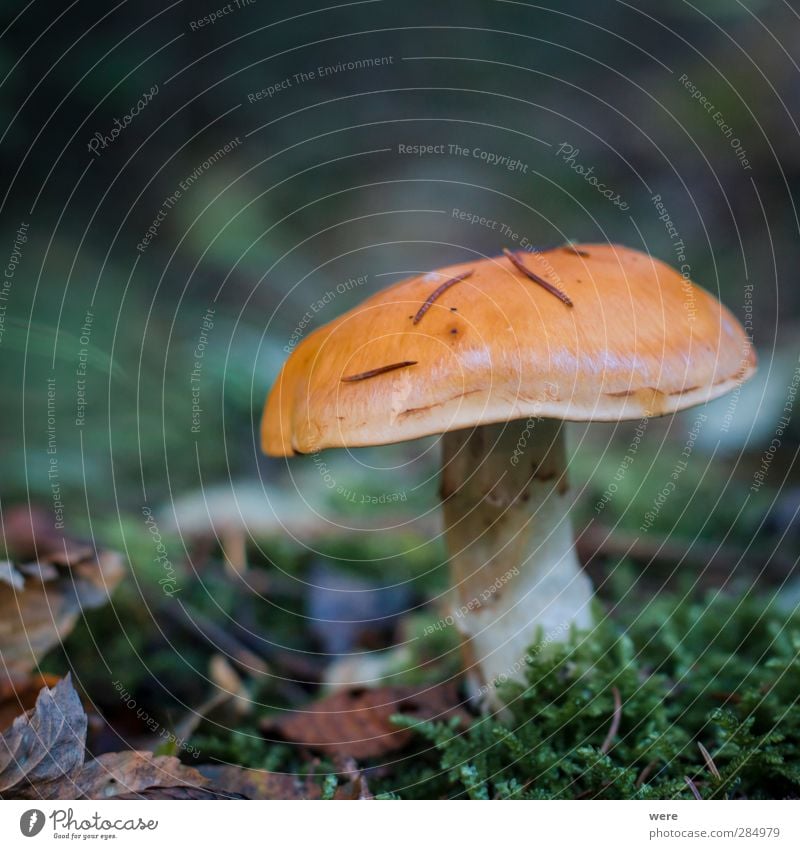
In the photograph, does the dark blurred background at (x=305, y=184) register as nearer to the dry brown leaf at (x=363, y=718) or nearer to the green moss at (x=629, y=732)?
the green moss at (x=629, y=732)

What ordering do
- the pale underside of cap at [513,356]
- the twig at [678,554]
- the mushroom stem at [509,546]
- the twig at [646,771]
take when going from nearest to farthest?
1. the pale underside of cap at [513,356]
2. the twig at [646,771]
3. the mushroom stem at [509,546]
4. the twig at [678,554]

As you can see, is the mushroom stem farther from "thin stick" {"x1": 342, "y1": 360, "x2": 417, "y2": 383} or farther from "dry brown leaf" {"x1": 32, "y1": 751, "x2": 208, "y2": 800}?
"dry brown leaf" {"x1": 32, "y1": 751, "x2": 208, "y2": 800}

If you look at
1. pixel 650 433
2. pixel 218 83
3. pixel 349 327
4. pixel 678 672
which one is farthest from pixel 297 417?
pixel 650 433

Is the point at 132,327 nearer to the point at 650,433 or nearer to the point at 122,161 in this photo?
the point at 122,161

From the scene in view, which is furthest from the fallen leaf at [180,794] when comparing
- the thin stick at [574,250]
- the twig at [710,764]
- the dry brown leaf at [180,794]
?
the thin stick at [574,250]

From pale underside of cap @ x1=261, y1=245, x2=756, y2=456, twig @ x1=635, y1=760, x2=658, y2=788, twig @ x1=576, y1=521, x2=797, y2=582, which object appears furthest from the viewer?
twig @ x1=576, y1=521, x2=797, y2=582

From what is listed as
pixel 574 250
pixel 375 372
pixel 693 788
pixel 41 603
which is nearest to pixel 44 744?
pixel 41 603

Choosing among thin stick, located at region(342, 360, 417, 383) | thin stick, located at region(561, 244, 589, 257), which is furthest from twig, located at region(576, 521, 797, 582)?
thin stick, located at region(342, 360, 417, 383)
